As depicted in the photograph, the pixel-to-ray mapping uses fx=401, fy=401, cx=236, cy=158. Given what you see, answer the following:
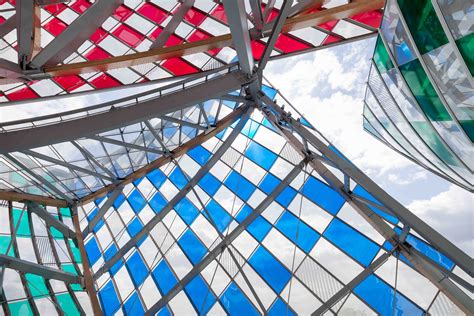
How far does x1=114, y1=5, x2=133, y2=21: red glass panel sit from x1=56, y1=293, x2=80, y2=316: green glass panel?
47.9 feet

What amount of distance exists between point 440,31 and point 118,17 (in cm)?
1496

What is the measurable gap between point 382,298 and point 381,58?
876cm

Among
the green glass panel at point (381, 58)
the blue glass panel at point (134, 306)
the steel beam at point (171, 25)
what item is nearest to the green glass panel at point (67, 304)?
the blue glass panel at point (134, 306)

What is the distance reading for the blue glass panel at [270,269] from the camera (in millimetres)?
17375

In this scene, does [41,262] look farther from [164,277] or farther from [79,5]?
[79,5]

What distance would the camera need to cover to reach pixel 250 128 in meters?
22.0

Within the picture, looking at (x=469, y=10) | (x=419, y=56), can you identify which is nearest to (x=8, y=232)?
(x=419, y=56)

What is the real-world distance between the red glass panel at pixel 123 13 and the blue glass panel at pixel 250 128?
8.16m

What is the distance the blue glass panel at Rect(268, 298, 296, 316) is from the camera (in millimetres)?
16562

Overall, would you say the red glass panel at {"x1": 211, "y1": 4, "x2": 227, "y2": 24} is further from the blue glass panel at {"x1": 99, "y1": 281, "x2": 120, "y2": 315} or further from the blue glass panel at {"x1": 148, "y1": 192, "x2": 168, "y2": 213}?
the blue glass panel at {"x1": 99, "y1": 281, "x2": 120, "y2": 315}

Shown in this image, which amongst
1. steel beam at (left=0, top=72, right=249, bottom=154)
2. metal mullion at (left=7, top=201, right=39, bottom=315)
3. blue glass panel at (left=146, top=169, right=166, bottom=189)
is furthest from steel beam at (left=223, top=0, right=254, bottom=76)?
metal mullion at (left=7, top=201, right=39, bottom=315)

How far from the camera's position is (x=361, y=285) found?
612 inches

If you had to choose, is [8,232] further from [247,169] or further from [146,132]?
[247,169]

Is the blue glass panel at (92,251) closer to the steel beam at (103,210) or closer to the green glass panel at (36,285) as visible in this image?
the steel beam at (103,210)
